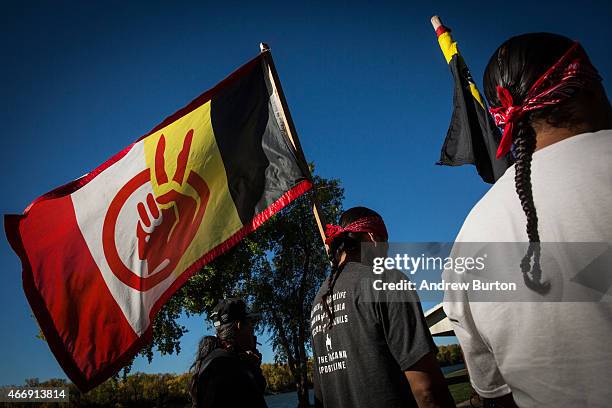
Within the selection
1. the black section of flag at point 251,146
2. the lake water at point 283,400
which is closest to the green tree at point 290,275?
the lake water at point 283,400

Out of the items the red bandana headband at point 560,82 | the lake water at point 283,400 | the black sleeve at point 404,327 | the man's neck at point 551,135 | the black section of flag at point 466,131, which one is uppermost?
the black section of flag at point 466,131

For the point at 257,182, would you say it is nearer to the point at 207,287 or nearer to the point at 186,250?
the point at 186,250

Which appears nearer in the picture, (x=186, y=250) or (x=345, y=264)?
(x=345, y=264)

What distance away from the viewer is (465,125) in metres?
4.09

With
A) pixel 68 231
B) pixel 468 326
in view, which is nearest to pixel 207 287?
pixel 68 231

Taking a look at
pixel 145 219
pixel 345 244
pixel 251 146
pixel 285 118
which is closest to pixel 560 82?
pixel 345 244

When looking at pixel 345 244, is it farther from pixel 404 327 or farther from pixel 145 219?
pixel 145 219

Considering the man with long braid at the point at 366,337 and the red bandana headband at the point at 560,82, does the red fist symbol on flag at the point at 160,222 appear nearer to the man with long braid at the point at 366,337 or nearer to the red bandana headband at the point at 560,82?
the man with long braid at the point at 366,337

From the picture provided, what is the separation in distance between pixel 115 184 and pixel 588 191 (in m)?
4.63

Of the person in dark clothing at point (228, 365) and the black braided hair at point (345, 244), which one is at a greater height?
the black braided hair at point (345, 244)

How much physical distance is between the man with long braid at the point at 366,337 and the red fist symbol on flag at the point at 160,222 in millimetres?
2021

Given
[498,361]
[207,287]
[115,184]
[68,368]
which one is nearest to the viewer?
[498,361]

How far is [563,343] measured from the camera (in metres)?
1.01

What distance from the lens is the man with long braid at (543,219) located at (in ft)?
3.26
